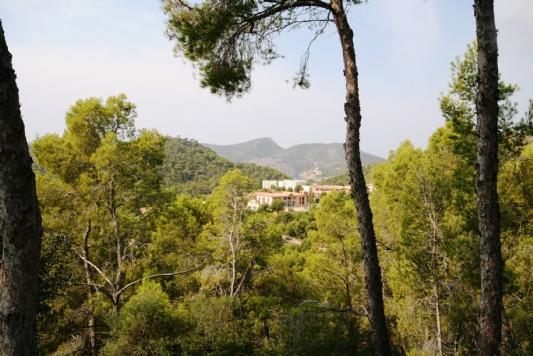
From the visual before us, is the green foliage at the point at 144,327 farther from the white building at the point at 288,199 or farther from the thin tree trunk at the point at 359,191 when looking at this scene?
the white building at the point at 288,199

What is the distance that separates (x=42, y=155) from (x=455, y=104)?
31.1ft

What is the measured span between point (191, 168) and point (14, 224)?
79767 millimetres

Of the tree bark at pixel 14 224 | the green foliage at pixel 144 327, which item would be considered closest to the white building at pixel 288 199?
the green foliage at pixel 144 327

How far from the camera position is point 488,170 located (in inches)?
125

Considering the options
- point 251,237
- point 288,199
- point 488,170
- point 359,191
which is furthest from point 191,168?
point 488,170

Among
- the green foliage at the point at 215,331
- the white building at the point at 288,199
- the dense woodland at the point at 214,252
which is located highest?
the dense woodland at the point at 214,252

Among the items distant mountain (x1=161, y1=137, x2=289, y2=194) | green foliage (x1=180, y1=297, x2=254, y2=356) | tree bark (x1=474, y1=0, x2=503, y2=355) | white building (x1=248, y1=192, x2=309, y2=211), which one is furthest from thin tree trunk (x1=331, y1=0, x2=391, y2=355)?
white building (x1=248, y1=192, x2=309, y2=211)

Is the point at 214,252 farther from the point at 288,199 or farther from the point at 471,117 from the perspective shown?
the point at 288,199

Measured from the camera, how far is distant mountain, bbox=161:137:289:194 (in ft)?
222

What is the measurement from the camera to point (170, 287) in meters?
13.4

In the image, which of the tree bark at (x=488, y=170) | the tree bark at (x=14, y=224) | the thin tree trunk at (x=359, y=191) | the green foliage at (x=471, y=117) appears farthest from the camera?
the green foliage at (x=471, y=117)

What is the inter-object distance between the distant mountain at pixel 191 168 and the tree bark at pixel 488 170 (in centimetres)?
5654

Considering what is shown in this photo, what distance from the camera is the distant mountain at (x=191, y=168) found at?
67.7m

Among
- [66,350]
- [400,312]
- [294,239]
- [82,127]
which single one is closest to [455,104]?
[400,312]
